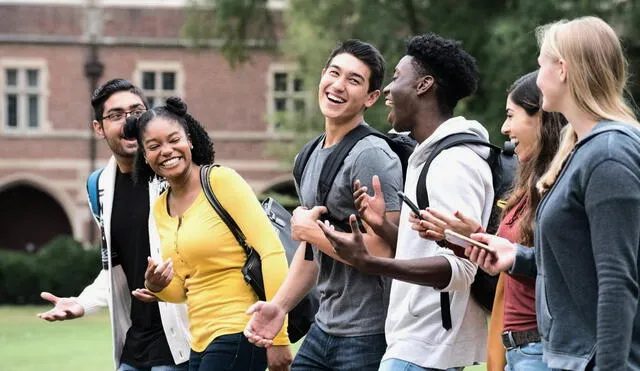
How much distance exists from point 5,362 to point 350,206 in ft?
37.8

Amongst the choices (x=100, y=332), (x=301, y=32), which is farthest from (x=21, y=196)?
(x=100, y=332)

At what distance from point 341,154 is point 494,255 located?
131 cm

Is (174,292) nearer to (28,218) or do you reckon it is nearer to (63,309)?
(63,309)

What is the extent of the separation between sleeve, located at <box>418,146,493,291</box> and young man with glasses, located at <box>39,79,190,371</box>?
161 centimetres

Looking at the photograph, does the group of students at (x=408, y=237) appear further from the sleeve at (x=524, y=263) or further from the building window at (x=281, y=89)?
the building window at (x=281, y=89)

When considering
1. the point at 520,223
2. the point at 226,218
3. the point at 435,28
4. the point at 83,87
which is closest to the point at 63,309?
the point at 226,218

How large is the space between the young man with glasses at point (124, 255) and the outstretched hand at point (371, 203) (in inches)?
52.8

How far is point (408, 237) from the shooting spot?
4.85 metres

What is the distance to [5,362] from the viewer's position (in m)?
16.0

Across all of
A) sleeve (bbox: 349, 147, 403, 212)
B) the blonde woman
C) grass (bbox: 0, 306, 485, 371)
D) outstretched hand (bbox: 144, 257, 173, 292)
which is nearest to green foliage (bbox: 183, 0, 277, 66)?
grass (bbox: 0, 306, 485, 371)

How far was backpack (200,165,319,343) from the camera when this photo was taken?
17.9ft

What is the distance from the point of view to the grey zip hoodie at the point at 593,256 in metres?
3.57

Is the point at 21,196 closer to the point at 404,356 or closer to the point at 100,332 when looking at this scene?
the point at 100,332

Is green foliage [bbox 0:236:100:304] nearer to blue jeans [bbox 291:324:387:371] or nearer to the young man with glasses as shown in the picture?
the young man with glasses
